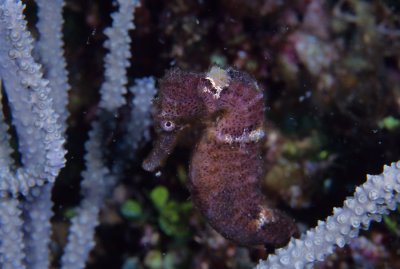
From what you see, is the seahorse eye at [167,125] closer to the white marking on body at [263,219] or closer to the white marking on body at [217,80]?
the white marking on body at [217,80]

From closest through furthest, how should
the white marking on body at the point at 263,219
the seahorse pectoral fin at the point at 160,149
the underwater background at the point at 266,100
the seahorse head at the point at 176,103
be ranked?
the seahorse head at the point at 176,103, the seahorse pectoral fin at the point at 160,149, the white marking on body at the point at 263,219, the underwater background at the point at 266,100

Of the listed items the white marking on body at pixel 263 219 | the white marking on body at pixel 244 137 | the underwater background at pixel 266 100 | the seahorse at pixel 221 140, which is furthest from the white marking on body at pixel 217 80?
the underwater background at pixel 266 100

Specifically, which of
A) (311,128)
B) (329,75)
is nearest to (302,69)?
(329,75)

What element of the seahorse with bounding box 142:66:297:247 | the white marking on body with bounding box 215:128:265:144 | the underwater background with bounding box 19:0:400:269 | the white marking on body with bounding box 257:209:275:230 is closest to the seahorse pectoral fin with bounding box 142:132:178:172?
the seahorse with bounding box 142:66:297:247

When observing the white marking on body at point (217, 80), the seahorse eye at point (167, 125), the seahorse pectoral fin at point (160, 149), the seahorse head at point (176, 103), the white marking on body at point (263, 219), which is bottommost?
the white marking on body at point (263, 219)

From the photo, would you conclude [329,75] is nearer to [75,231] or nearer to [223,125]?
[223,125]

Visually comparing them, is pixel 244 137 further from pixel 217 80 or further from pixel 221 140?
pixel 217 80

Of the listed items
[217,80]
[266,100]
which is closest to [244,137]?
[217,80]

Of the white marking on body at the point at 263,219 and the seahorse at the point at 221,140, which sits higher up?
the seahorse at the point at 221,140

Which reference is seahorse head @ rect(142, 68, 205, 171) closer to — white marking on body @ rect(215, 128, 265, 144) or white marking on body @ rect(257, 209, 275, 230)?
white marking on body @ rect(215, 128, 265, 144)
